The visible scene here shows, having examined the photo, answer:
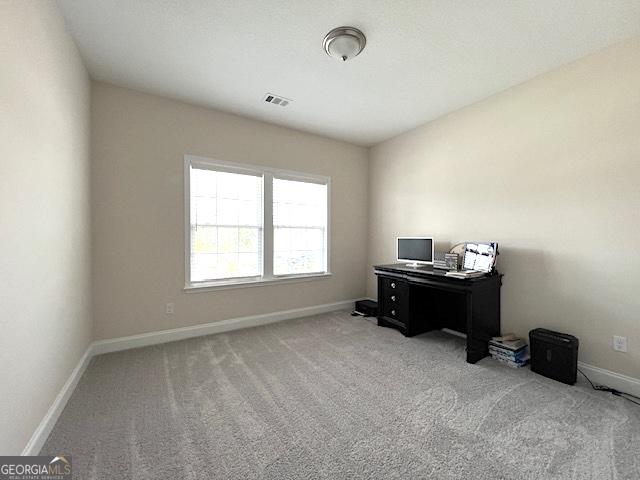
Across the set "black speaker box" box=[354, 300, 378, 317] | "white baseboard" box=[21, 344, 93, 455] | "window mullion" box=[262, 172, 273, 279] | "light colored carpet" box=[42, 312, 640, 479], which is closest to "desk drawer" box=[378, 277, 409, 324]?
"black speaker box" box=[354, 300, 378, 317]

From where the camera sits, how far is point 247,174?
11.9ft

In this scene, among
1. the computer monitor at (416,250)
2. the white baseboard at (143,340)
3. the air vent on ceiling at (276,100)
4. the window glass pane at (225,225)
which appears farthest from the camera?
the computer monitor at (416,250)

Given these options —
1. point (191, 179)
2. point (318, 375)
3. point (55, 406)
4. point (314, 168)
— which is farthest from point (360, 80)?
point (55, 406)

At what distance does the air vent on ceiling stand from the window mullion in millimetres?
927

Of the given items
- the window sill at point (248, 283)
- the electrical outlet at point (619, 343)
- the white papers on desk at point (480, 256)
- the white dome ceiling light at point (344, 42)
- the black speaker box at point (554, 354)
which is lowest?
the black speaker box at point (554, 354)

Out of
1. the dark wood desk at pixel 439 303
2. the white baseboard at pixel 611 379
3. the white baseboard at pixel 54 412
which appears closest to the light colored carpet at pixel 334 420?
the white baseboard at pixel 54 412

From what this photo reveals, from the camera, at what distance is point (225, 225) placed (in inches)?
137

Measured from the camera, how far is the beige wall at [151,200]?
280cm

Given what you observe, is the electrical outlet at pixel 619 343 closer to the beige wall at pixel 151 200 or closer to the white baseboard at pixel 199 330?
the white baseboard at pixel 199 330

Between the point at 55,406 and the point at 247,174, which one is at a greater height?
the point at 247,174

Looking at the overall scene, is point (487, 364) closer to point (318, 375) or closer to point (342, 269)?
point (318, 375)

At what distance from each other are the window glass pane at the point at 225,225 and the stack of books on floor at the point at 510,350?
2911 millimetres

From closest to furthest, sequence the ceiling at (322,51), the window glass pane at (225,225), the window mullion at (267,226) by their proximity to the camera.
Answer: the ceiling at (322,51)
the window glass pane at (225,225)
the window mullion at (267,226)

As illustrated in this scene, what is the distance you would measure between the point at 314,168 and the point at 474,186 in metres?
2.24
